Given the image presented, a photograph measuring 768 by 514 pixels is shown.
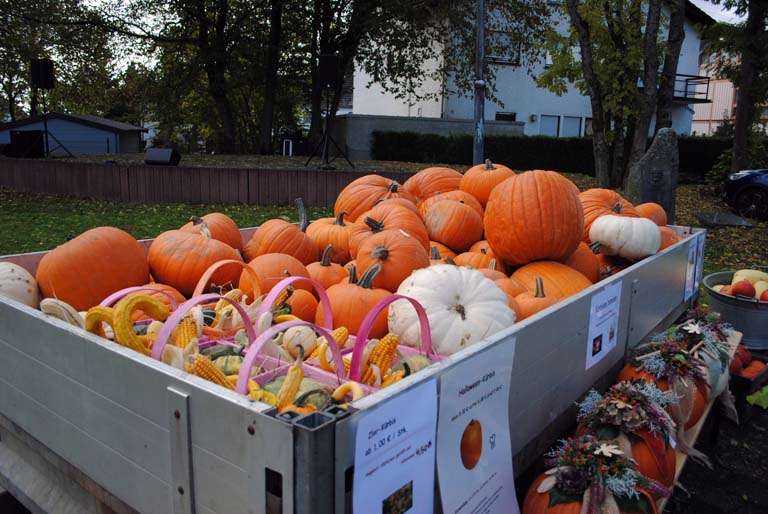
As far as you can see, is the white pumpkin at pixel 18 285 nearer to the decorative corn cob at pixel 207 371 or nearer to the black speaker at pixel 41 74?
the decorative corn cob at pixel 207 371

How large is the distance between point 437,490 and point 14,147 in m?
17.0

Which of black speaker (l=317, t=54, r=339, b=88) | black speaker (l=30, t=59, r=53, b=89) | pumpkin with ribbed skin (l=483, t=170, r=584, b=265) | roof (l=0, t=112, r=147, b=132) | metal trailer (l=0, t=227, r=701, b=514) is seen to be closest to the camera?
metal trailer (l=0, t=227, r=701, b=514)

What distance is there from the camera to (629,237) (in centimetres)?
313

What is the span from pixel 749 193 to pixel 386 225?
34.7ft

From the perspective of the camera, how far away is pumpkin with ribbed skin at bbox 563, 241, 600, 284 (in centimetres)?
305

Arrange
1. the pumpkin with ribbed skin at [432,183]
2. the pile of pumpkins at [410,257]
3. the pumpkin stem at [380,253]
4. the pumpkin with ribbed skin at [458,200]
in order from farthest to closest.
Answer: the pumpkin with ribbed skin at [432,183] < the pumpkin with ribbed skin at [458,200] < the pumpkin stem at [380,253] < the pile of pumpkins at [410,257]

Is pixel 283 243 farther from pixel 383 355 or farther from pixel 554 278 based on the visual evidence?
pixel 383 355

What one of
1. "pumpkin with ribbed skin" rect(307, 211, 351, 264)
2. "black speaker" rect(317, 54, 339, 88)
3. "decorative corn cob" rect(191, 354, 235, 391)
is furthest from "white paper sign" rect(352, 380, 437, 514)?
"black speaker" rect(317, 54, 339, 88)

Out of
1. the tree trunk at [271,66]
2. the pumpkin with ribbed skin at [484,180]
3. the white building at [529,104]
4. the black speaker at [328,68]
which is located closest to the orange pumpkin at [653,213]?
the pumpkin with ribbed skin at [484,180]

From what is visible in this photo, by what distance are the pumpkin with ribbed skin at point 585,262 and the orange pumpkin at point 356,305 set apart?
115 centimetres

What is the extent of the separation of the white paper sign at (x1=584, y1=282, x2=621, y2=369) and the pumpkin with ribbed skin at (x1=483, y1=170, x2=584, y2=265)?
1.68 ft

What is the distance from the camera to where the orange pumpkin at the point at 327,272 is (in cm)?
273

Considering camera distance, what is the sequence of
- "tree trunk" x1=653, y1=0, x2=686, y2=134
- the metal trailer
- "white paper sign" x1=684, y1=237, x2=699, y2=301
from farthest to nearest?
1. "tree trunk" x1=653, y1=0, x2=686, y2=134
2. "white paper sign" x1=684, y1=237, x2=699, y2=301
3. the metal trailer

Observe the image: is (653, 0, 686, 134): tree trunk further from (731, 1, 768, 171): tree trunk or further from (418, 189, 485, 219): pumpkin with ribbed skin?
(418, 189, 485, 219): pumpkin with ribbed skin
